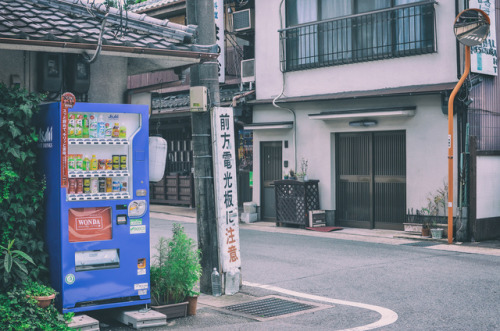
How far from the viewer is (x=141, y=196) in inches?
300

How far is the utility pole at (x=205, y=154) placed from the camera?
905 centimetres

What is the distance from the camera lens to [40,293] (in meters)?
6.66

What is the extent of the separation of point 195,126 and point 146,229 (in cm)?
206

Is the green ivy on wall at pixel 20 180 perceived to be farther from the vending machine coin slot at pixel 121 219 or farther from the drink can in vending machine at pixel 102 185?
the vending machine coin slot at pixel 121 219

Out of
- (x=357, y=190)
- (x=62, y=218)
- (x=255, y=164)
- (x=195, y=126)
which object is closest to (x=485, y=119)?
(x=357, y=190)

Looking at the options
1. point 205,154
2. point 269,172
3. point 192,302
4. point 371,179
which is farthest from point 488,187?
point 192,302

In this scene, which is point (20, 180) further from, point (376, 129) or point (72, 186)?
point (376, 129)

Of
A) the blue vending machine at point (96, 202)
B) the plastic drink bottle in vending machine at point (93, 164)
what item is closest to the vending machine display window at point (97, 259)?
the blue vending machine at point (96, 202)

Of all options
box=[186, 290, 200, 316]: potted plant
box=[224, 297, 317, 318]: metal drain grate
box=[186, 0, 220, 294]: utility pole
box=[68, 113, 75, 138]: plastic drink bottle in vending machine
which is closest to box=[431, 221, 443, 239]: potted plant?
box=[224, 297, 317, 318]: metal drain grate

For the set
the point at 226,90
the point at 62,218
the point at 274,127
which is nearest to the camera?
the point at 62,218

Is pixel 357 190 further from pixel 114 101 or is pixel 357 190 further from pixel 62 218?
pixel 62 218

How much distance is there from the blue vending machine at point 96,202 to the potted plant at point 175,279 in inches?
11.5

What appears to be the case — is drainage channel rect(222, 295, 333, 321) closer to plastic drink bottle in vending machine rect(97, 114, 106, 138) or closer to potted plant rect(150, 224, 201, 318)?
potted plant rect(150, 224, 201, 318)

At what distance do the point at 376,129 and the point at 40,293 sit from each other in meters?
11.5
